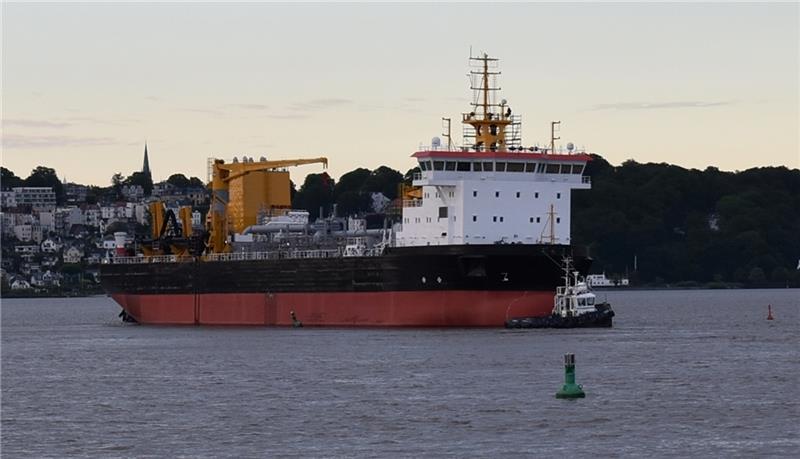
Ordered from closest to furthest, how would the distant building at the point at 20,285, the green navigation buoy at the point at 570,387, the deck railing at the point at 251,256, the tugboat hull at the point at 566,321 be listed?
the green navigation buoy at the point at 570,387 < the tugboat hull at the point at 566,321 < the deck railing at the point at 251,256 < the distant building at the point at 20,285

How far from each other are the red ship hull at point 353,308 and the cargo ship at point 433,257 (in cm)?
4

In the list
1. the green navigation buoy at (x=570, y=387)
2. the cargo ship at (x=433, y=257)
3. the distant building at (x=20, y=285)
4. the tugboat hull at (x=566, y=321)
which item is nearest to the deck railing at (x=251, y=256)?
the cargo ship at (x=433, y=257)

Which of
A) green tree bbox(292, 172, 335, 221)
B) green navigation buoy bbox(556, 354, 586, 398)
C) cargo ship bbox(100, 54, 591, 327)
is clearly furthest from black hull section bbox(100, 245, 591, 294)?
green tree bbox(292, 172, 335, 221)

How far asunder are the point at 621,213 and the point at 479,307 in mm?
100159

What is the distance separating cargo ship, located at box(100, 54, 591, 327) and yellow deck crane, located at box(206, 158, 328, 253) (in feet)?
8.11

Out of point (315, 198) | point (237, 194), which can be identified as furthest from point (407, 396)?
point (315, 198)

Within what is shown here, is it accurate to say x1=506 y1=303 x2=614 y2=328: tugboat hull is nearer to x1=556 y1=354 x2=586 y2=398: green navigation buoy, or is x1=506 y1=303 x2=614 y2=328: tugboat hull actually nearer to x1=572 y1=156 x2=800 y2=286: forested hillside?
x1=556 y1=354 x2=586 y2=398: green navigation buoy

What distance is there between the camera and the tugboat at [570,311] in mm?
60719

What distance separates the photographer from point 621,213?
16025cm

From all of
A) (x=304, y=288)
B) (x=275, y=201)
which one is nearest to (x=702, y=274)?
(x=275, y=201)

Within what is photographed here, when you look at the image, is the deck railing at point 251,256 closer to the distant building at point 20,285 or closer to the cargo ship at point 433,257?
the cargo ship at point 433,257

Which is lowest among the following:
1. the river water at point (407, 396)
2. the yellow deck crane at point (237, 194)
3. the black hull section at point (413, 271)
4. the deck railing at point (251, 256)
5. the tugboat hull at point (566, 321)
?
the river water at point (407, 396)

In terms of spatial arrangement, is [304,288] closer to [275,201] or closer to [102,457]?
[275,201]

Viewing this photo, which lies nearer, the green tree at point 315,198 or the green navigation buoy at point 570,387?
the green navigation buoy at point 570,387
